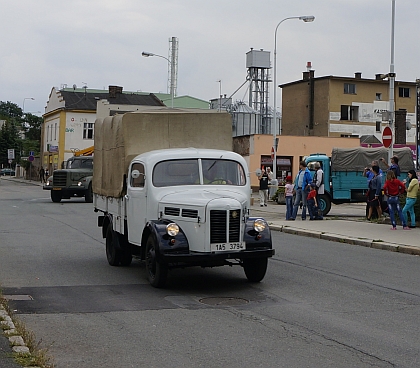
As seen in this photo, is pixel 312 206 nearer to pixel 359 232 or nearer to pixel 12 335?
pixel 359 232

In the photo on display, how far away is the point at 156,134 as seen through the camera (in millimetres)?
12273

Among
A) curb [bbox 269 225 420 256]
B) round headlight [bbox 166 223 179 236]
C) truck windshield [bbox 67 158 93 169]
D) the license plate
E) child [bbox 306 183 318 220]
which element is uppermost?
truck windshield [bbox 67 158 93 169]

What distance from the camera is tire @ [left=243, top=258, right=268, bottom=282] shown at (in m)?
10.7

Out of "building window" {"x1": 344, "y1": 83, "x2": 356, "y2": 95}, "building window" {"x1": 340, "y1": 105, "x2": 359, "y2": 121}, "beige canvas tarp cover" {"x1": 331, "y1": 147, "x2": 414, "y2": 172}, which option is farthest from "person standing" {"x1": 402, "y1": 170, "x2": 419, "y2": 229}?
"building window" {"x1": 344, "y1": 83, "x2": 356, "y2": 95}

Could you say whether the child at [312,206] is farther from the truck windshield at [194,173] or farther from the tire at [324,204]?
the truck windshield at [194,173]

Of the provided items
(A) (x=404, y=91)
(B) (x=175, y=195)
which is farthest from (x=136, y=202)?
(A) (x=404, y=91)

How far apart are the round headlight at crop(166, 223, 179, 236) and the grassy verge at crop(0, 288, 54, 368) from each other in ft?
9.21

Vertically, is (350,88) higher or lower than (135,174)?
higher

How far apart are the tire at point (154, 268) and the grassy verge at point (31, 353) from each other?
2.76 metres

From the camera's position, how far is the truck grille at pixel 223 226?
980 cm

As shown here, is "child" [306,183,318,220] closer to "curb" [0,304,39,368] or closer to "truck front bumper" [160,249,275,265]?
"truck front bumper" [160,249,275,265]

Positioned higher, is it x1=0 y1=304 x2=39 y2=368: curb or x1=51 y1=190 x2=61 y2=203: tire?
x1=0 y1=304 x2=39 y2=368: curb

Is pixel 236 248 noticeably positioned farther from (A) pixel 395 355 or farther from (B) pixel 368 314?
(A) pixel 395 355

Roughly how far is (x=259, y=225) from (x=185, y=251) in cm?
127
